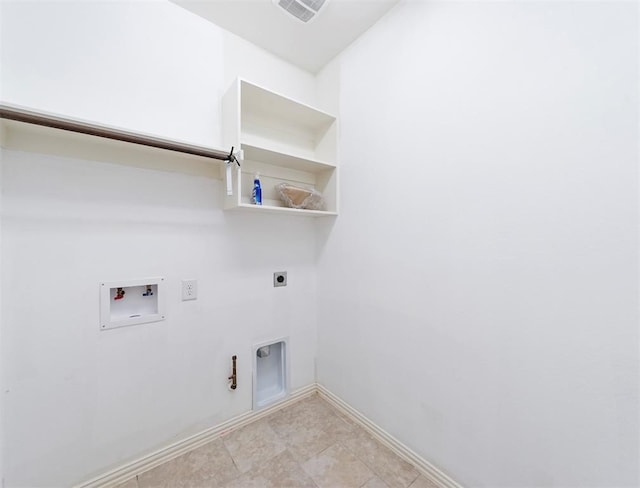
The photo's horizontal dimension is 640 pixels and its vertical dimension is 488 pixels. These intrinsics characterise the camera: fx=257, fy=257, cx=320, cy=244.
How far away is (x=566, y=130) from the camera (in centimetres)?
92

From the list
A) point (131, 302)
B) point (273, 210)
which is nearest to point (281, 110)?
point (273, 210)

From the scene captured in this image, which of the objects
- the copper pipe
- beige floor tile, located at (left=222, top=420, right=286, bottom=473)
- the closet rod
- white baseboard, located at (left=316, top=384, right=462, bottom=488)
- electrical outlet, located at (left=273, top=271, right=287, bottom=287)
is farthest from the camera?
electrical outlet, located at (left=273, top=271, right=287, bottom=287)

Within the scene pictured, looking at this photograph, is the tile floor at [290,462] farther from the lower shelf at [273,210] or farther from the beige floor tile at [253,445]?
the lower shelf at [273,210]

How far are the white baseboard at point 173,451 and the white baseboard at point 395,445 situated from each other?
0.36 metres

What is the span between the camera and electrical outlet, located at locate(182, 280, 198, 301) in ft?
4.97

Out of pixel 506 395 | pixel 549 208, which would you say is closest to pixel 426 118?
pixel 549 208

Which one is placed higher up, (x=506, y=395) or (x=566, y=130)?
(x=566, y=130)

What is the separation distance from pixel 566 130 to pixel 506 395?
106 cm

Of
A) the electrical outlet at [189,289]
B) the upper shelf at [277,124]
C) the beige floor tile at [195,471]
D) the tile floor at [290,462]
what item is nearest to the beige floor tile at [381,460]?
the tile floor at [290,462]

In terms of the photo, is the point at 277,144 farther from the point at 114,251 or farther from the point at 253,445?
the point at 253,445

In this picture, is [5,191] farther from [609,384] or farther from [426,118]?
[609,384]

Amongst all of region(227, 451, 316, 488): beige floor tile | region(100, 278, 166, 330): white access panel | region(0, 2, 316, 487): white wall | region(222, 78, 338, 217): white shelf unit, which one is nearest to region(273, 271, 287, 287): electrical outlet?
region(0, 2, 316, 487): white wall

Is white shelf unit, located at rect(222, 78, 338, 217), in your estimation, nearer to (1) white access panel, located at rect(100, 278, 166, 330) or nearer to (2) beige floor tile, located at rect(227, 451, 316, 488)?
(1) white access panel, located at rect(100, 278, 166, 330)

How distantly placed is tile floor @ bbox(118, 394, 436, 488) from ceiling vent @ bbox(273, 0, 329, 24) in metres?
2.57
